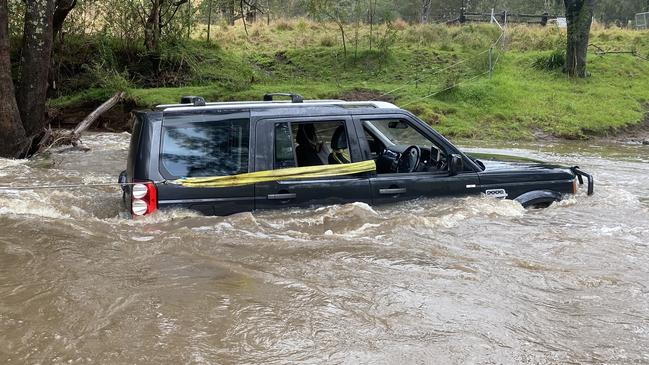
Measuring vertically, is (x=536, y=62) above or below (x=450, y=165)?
above

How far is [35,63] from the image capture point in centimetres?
1159

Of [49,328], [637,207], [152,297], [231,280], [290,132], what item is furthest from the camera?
[637,207]

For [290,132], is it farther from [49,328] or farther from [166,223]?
[49,328]

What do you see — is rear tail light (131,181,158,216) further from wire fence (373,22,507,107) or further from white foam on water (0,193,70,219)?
wire fence (373,22,507,107)

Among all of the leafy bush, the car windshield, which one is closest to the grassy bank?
the leafy bush

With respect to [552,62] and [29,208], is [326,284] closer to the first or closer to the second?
[29,208]

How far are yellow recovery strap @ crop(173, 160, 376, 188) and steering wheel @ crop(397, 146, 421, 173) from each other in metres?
0.46

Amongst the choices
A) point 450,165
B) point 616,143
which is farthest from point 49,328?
point 616,143

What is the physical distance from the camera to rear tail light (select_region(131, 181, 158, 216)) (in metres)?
5.52

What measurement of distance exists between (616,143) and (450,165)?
11432mm

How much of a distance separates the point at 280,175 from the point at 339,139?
2.49 feet

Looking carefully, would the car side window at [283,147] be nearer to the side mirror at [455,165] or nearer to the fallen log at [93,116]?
the side mirror at [455,165]

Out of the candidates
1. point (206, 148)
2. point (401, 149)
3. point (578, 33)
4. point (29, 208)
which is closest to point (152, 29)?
point (578, 33)

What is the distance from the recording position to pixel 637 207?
26.0 feet
